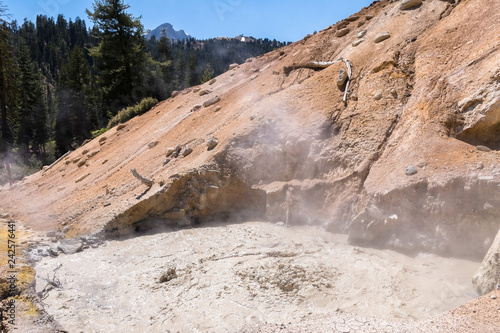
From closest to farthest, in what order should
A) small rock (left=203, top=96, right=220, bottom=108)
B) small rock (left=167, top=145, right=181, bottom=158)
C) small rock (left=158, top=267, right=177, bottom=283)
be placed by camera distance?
1. small rock (left=158, top=267, right=177, bottom=283)
2. small rock (left=167, top=145, right=181, bottom=158)
3. small rock (left=203, top=96, right=220, bottom=108)

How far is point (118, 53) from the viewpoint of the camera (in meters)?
19.4

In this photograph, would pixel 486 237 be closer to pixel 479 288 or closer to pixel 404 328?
pixel 479 288

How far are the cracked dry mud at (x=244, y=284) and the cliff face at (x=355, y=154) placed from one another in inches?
25.7

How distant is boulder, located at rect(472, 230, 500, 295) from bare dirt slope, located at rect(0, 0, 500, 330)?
103cm

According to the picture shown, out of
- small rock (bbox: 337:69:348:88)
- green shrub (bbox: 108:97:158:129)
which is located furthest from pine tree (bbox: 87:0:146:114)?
small rock (bbox: 337:69:348:88)

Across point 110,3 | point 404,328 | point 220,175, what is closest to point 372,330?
point 404,328

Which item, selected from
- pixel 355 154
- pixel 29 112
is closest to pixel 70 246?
pixel 355 154

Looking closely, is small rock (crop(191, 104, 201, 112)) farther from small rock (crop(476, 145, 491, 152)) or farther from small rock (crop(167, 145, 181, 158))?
small rock (crop(476, 145, 491, 152))

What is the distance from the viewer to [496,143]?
5574mm

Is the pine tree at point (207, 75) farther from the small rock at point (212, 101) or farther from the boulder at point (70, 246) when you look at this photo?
the boulder at point (70, 246)

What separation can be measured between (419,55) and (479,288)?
547cm

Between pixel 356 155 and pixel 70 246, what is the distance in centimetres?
597

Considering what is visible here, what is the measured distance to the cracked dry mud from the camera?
13.3 ft

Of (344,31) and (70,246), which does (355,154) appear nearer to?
(344,31)
